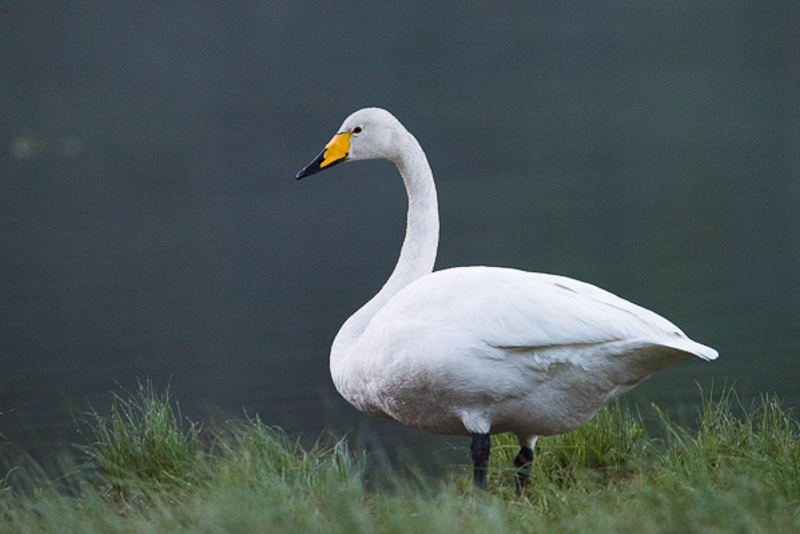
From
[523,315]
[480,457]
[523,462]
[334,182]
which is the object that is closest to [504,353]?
[523,315]

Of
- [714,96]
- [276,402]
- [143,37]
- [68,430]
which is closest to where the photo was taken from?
[68,430]

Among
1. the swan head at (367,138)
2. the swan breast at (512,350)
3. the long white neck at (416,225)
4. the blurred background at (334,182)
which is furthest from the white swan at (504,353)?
the blurred background at (334,182)

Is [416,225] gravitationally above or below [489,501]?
above

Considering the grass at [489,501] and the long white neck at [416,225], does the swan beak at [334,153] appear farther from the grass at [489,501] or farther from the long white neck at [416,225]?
the grass at [489,501]

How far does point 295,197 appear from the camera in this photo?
23000 mm

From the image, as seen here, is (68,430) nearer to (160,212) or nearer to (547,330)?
(547,330)

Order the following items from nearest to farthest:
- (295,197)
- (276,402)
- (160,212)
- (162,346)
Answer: (276,402), (162,346), (160,212), (295,197)

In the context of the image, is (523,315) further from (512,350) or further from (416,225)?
(416,225)

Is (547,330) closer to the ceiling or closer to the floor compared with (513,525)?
closer to the ceiling

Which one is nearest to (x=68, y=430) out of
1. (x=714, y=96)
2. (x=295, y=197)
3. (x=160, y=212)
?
(x=160, y=212)

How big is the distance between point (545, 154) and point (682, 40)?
10.7 m

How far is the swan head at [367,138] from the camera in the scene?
508 centimetres

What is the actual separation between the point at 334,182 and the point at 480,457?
21.1 meters

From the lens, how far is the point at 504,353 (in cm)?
377
